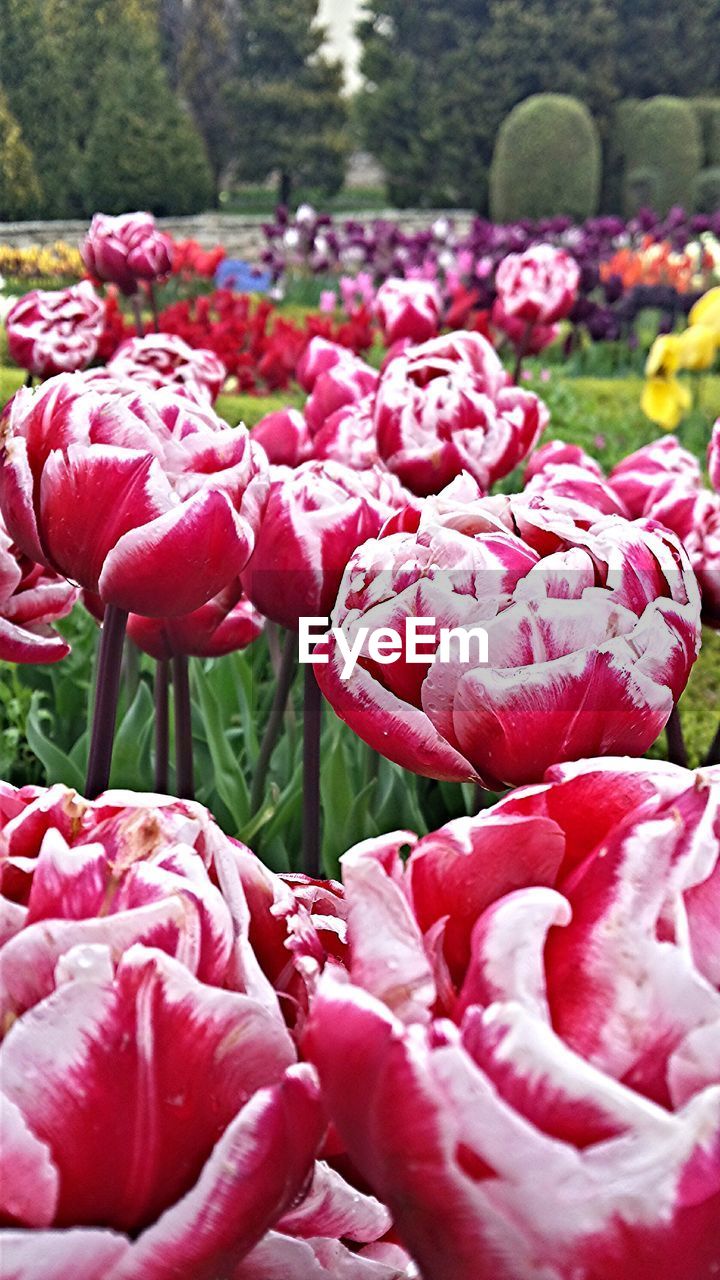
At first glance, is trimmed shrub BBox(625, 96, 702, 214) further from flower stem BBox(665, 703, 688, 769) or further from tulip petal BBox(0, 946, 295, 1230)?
tulip petal BBox(0, 946, 295, 1230)

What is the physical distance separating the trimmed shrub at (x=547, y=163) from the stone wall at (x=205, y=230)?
3.30ft

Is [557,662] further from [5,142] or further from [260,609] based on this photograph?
[5,142]

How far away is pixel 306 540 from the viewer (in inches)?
22.7

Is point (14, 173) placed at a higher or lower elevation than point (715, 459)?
higher

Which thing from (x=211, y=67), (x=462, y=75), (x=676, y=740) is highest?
(x=462, y=75)

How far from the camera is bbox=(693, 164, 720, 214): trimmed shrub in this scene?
44.4 ft

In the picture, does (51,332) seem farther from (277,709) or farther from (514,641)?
(514,641)

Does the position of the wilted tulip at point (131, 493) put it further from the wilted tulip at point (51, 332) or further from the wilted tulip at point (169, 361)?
the wilted tulip at point (51, 332)

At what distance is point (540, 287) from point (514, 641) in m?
2.35

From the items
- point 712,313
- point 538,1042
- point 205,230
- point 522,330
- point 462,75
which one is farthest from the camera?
point 462,75

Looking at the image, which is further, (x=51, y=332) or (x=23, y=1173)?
(x=51, y=332)

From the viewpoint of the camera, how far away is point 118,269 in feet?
7.44

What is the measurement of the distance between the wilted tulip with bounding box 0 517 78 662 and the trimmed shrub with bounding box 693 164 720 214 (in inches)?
554

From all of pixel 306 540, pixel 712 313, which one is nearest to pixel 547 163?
pixel 712 313
